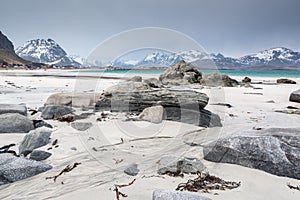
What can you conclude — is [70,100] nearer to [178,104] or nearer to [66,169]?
[178,104]

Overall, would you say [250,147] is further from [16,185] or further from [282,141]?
[16,185]

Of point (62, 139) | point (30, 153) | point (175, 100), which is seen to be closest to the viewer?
point (30, 153)

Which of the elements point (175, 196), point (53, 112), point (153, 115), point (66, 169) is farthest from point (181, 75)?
point (175, 196)

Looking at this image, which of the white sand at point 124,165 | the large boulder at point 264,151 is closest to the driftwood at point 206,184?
the white sand at point 124,165

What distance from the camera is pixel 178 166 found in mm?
3520

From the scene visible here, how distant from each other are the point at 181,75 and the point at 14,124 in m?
20.9

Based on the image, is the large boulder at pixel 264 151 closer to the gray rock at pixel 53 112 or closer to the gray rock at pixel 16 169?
the gray rock at pixel 16 169

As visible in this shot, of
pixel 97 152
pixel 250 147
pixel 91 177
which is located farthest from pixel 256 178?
pixel 97 152

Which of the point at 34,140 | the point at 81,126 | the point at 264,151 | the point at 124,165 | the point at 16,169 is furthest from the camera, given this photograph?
the point at 81,126

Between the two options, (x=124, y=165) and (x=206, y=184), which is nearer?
(x=206, y=184)

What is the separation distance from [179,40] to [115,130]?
9.19 feet

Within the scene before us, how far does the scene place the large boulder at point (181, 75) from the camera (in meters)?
23.9

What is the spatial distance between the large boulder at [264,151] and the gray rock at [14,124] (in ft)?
13.4

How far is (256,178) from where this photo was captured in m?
3.28
